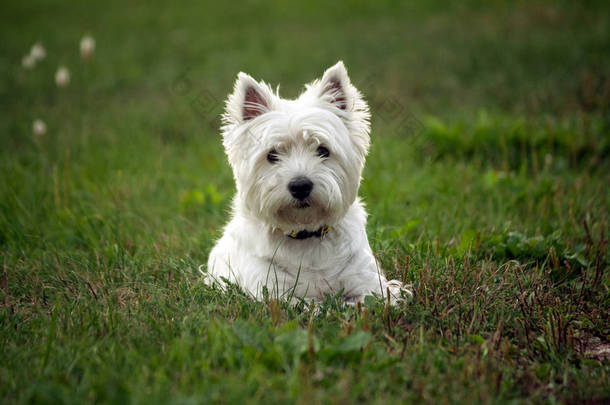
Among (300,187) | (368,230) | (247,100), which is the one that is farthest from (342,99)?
(368,230)

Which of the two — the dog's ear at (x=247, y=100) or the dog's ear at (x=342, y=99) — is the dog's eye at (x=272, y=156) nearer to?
the dog's ear at (x=247, y=100)

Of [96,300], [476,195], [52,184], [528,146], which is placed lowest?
[96,300]

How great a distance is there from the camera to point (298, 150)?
11.2 ft

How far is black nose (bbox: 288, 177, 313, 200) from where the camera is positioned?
3230 millimetres

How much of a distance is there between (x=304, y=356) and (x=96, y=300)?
5.00 ft

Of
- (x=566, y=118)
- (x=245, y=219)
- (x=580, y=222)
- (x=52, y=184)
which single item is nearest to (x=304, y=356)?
(x=245, y=219)

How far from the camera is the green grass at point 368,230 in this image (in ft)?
8.38

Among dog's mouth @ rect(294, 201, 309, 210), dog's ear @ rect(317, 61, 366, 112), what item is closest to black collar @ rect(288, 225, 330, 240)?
dog's mouth @ rect(294, 201, 309, 210)

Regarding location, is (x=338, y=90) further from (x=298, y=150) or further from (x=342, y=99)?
(x=298, y=150)

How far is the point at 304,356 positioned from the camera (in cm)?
262

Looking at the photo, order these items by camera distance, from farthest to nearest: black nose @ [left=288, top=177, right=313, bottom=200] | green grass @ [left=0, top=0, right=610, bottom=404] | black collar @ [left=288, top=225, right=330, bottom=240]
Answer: black collar @ [left=288, top=225, right=330, bottom=240], black nose @ [left=288, top=177, right=313, bottom=200], green grass @ [left=0, top=0, right=610, bottom=404]

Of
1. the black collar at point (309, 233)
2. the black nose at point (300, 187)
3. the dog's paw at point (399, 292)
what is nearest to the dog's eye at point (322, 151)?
the black nose at point (300, 187)

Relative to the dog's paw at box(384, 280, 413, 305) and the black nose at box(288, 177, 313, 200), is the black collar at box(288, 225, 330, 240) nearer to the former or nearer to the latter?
the black nose at box(288, 177, 313, 200)

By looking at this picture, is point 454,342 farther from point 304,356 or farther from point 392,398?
point 304,356
